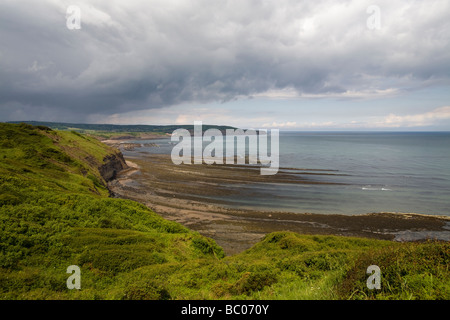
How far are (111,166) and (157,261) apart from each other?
58.9 metres

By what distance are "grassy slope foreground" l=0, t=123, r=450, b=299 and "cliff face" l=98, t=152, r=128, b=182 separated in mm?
Result: 35284

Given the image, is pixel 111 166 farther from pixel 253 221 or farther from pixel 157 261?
pixel 157 261

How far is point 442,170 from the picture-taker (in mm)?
75062

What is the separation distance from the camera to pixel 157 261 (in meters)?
16.1

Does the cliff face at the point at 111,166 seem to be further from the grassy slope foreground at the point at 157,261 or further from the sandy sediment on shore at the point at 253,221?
the grassy slope foreground at the point at 157,261

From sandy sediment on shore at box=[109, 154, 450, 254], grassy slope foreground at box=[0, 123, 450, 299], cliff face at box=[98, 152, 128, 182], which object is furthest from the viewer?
cliff face at box=[98, 152, 128, 182]

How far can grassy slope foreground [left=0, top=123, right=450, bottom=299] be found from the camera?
863 centimetres

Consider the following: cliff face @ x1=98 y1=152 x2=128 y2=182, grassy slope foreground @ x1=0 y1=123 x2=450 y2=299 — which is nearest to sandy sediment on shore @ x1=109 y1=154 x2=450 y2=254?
Answer: cliff face @ x1=98 y1=152 x2=128 y2=182

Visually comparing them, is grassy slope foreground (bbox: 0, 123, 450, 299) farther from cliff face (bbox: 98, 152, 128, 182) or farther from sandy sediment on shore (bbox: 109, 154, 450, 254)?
cliff face (bbox: 98, 152, 128, 182)

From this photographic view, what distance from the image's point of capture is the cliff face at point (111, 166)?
6062cm

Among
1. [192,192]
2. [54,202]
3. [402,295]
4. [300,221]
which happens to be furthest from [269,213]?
[402,295]

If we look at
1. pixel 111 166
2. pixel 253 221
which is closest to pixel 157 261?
pixel 253 221

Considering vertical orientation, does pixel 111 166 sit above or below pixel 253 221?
above

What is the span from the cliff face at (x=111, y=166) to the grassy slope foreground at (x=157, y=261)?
35.3 m
